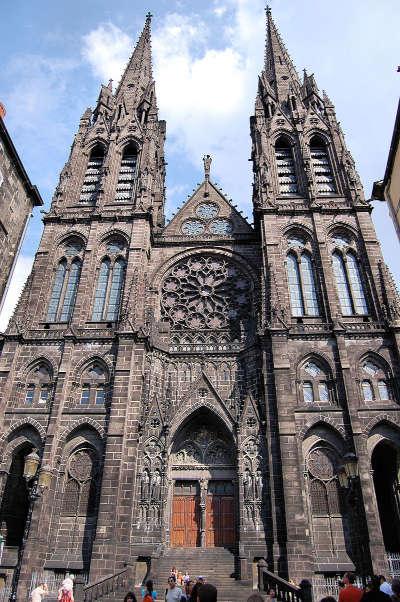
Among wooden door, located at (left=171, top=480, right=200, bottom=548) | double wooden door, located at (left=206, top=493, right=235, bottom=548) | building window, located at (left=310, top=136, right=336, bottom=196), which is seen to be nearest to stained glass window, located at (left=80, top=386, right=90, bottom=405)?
wooden door, located at (left=171, top=480, right=200, bottom=548)

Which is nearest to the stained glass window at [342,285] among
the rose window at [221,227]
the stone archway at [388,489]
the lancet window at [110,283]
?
the stone archway at [388,489]

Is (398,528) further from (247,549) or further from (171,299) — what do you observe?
(171,299)

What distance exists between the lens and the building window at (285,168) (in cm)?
2850

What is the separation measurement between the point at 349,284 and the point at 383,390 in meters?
5.76

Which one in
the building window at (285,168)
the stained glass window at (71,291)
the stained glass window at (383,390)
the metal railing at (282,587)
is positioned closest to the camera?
the metal railing at (282,587)

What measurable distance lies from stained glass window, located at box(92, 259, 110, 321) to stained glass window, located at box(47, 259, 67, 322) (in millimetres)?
1862

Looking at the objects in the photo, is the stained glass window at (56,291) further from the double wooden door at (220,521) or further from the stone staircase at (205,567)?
the stone staircase at (205,567)

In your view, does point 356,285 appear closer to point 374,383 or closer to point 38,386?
point 374,383

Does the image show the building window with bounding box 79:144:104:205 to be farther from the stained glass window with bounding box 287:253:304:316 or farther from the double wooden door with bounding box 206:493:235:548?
the double wooden door with bounding box 206:493:235:548

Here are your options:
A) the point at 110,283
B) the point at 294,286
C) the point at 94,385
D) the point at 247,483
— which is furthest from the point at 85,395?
the point at 294,286

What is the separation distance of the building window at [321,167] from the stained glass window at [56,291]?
14.4m

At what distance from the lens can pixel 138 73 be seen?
37562mm

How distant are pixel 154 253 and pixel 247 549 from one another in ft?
51.3

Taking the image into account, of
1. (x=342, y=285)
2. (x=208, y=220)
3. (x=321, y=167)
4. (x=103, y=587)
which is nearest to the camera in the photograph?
(x=103, y=587)
